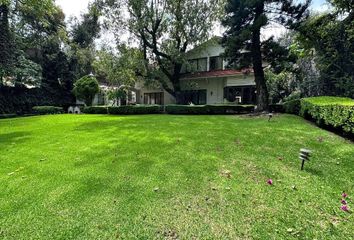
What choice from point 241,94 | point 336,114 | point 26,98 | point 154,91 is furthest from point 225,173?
point 26,98

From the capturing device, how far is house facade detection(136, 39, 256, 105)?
22.1m

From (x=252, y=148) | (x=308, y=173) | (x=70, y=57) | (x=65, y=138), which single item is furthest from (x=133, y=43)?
(x=308, y=173)

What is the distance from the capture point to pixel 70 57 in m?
27.6

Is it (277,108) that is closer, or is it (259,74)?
(259,74)

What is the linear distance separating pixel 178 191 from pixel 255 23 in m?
11.6

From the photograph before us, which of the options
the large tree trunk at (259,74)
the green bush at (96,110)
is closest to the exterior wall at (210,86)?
the green bush at (96,110)

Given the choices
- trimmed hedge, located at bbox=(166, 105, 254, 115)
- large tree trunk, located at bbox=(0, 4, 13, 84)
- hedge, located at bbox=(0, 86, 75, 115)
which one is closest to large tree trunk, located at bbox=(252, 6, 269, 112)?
trimmed hedge, located at bbox=(166, 105, 254, 115)

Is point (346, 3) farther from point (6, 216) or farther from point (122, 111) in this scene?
point (122, 111)

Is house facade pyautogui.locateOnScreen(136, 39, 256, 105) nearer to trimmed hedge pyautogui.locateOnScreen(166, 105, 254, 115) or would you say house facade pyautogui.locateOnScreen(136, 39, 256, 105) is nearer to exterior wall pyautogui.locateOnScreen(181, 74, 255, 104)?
exterior wall pyautogui.locateOnScreen(181, 74, 255, 104)

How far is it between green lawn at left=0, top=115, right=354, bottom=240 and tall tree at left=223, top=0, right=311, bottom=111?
26.8ft

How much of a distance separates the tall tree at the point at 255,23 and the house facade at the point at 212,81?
741cm

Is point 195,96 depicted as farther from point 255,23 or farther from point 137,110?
point 255,23

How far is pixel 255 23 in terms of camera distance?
12648mm

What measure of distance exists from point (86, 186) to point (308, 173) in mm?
4147
